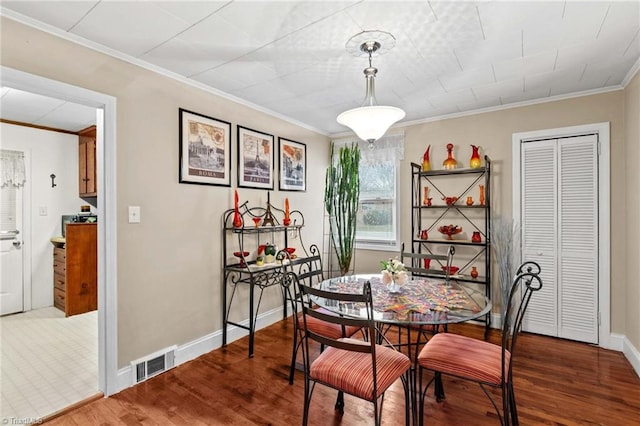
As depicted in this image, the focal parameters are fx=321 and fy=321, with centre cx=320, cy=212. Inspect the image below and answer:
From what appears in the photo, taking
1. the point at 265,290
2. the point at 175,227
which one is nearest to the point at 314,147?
the point at 265,290

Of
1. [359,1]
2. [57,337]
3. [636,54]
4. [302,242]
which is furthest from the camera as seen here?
[302,242]

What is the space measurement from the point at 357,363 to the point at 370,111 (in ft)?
4.92

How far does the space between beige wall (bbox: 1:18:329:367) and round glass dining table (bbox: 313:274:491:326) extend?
4.04 ft

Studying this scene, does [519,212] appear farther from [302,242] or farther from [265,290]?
[265,290]

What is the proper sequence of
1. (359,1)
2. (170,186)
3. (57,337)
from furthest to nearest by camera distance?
(57,337) → (170,186) → (359,1)

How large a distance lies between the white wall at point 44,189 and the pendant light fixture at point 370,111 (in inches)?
174

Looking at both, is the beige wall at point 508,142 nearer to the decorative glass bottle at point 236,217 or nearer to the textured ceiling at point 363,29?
the textured ceiling at point 363,29

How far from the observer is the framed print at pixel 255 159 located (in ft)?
10.9

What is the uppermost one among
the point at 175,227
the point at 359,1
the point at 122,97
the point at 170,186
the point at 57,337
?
the point at 359,1

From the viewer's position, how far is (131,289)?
242 cm

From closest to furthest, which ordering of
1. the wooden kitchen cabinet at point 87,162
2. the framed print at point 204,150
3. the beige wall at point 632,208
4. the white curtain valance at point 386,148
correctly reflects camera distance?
1. the beige wall at point 632,208
2. the framed print at point 204,150
3. the white curtain valance at point 386,148
4. the wooden kitchen cabinet at point 87,162

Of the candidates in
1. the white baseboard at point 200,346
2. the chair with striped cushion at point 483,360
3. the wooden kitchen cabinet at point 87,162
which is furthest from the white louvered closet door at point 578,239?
the wooden kitchen cabinet at point 87,162

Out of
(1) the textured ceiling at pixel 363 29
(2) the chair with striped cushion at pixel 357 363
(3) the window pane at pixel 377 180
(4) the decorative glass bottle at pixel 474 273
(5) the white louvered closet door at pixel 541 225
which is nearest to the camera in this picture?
(2) the chair with striped cushion at pixel 357 363

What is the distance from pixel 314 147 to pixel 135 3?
2.87 metres
